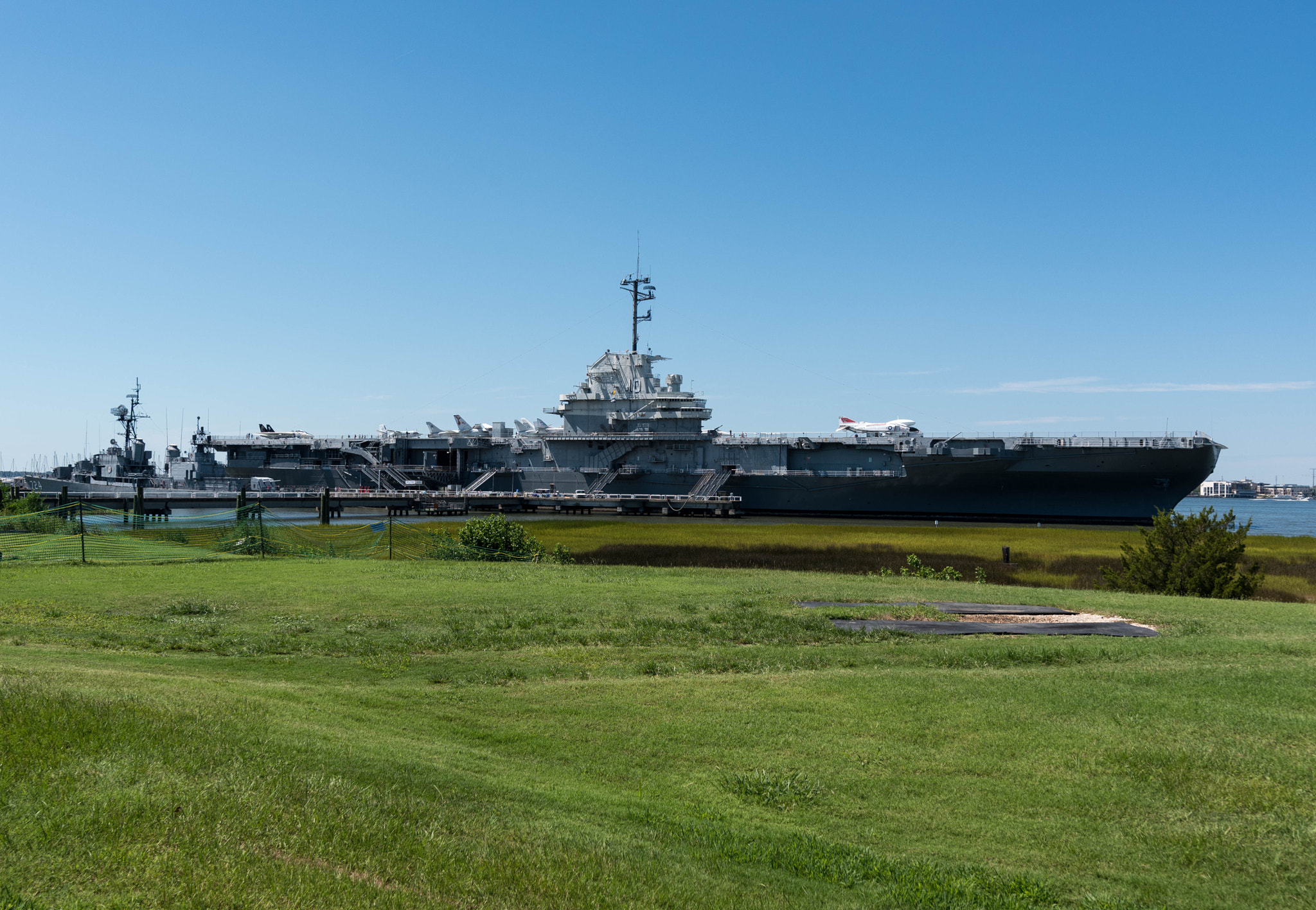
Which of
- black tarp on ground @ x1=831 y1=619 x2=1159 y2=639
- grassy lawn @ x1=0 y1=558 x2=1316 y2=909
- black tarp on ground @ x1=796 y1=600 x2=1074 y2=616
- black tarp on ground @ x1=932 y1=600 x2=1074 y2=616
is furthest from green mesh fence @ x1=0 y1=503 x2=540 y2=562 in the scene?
black tarp on ground @ x1=831 y1=619 x2=1159 y2=639

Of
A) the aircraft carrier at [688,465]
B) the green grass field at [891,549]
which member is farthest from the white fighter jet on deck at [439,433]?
the green grass field at [891,549]

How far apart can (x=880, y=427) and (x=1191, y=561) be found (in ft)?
149

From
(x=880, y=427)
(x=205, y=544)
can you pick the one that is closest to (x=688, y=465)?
(x=880, y=427)

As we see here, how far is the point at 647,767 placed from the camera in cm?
664

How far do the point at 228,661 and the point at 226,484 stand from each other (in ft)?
228

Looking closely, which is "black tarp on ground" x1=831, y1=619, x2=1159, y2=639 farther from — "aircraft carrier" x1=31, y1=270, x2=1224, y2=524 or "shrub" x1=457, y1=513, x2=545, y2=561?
"aircraft carrier" x1=31, y1=270, x2=1224, y2=524

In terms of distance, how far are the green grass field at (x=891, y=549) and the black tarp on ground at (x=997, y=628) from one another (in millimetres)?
8985

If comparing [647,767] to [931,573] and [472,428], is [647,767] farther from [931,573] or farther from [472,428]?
[472,428]

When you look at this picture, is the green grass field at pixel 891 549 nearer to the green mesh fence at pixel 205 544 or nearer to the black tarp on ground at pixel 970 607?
the green mesh fence at pixel 205 544

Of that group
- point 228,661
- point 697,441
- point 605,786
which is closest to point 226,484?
point 697,441

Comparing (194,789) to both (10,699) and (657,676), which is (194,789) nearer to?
(10,699)

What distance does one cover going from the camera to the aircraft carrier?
5459 cm

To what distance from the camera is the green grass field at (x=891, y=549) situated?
88.1 ft

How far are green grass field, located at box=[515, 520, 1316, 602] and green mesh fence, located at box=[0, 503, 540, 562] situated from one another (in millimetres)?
5461
